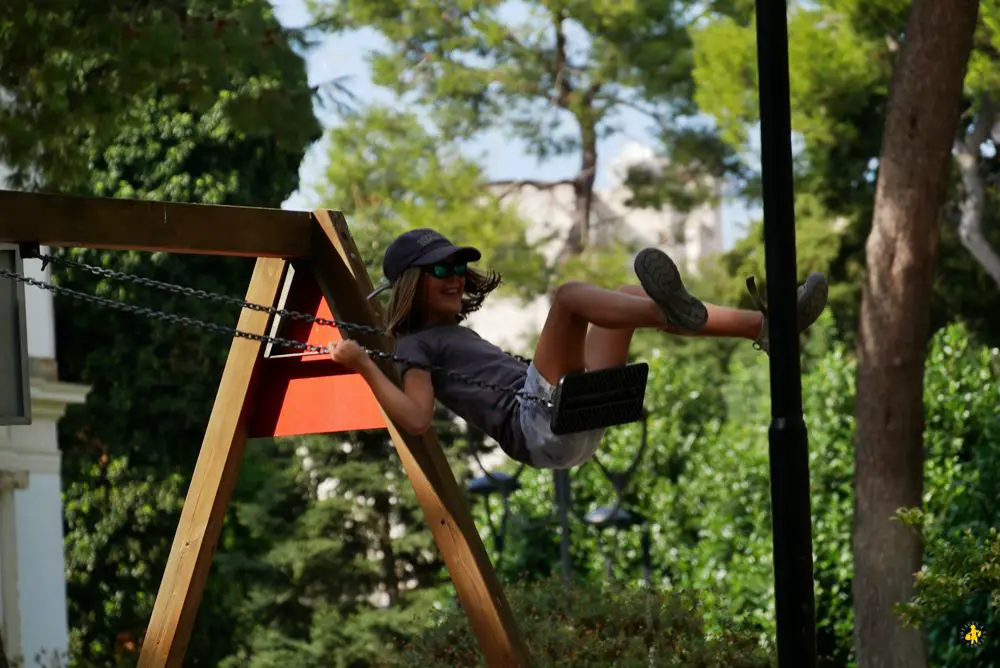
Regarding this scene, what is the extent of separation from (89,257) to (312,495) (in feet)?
13.7

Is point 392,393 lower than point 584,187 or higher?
lower

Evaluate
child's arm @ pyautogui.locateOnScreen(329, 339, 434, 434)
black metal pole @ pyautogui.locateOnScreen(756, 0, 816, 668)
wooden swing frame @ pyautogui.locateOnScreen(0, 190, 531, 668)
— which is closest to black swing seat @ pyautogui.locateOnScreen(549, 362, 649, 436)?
child's arm @ pyautogui.locateOnScreen(329, 339, 434, 434)

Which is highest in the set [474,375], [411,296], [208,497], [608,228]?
[608,228]

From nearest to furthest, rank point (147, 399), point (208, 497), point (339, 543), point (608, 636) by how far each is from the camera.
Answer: point (208, 497), point (608, 636), point (339, 543), point (147, 399)

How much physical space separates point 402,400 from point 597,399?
0.66 metres

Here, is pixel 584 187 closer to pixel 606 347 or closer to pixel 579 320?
pixel 606 347

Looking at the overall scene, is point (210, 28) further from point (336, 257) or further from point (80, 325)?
point (80, 325)

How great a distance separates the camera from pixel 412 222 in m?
35.8

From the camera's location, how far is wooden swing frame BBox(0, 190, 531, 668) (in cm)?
692

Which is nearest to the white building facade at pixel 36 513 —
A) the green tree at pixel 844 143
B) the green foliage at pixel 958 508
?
the green foliage at pixel 958 508

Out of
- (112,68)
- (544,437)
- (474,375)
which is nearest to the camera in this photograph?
(544,437)

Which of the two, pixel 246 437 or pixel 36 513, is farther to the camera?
pixel 36 513

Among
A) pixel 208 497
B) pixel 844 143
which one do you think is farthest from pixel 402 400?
pixel 844 143

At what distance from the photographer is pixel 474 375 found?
595cm
